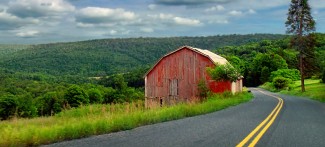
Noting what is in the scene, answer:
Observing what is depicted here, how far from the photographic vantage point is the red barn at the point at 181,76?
42.7 m

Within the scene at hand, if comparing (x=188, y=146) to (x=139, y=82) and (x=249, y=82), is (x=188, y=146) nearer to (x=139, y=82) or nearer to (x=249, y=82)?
(x=249, y=82)

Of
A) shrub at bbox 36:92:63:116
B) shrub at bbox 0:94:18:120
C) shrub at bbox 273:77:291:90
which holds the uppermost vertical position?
shrub at bbox 273:77:291:90

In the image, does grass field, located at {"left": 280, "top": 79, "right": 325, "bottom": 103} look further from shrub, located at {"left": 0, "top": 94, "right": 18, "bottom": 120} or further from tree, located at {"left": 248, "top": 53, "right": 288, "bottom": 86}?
shrub, located at {"left": 0, "top": 94, "right": 18, "bottom": 120}

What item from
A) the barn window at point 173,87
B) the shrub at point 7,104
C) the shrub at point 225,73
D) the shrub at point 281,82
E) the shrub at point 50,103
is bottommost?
the shrub at point 50,103

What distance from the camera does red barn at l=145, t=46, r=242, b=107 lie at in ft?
140

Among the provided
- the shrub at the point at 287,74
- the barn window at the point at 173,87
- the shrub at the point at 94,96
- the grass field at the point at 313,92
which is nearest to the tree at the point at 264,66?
the shrub at the point at 287,74

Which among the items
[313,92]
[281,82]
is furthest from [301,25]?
[281,82]

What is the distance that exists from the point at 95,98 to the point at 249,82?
4960cm

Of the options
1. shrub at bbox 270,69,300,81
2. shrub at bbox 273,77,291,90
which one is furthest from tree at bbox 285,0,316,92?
shrub at bbox 270,69,300,81

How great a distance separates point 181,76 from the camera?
44938 millimetres

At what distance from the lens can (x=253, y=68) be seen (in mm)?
121500

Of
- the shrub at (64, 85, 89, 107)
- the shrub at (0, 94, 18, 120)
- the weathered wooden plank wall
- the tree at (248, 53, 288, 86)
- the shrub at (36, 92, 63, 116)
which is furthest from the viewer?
the tree at (248, 53, 288, 86)

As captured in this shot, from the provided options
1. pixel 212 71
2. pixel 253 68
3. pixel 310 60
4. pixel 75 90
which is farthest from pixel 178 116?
pixel 253 68

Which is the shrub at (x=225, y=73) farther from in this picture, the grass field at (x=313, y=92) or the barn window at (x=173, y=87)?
the grass field at (x=313, y=92)
